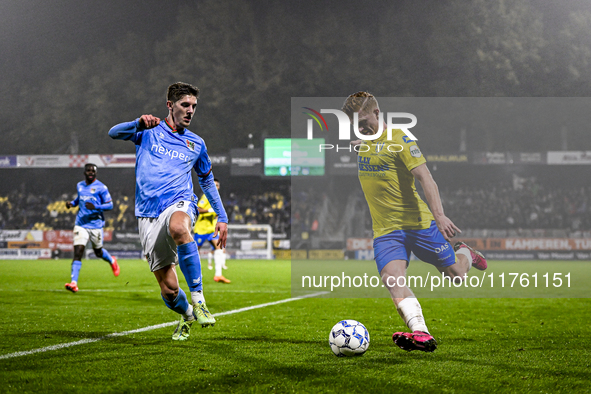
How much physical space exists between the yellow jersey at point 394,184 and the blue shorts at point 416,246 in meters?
0.06

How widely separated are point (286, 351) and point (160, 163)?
209 cm

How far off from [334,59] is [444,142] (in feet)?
30.1

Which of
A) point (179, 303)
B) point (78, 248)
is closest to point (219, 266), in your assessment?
point (78, 248)

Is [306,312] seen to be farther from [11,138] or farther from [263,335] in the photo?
[11,138]

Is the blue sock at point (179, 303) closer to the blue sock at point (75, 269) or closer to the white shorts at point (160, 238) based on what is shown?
the white shorts at point (160, 238)

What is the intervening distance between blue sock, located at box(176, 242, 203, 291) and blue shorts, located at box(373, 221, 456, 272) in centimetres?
176

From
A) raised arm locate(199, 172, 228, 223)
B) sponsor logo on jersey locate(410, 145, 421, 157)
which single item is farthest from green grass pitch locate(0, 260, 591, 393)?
sponsor logo on jersey locate(410, 145, 421, 157)

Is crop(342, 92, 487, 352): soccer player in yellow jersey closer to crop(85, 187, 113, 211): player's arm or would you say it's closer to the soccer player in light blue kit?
the soccer player in light blue kit

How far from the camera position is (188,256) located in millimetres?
4957

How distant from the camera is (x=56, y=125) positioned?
1526 inches

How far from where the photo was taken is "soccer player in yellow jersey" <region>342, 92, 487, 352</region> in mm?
5273

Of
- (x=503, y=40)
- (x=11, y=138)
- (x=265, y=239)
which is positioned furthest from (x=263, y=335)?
(x=11, y=138)

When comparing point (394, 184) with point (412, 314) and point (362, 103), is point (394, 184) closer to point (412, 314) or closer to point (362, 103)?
point (362, 103)

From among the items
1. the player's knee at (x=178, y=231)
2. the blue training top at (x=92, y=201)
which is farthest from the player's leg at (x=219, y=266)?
the player's knee at (x=178, y=231)
